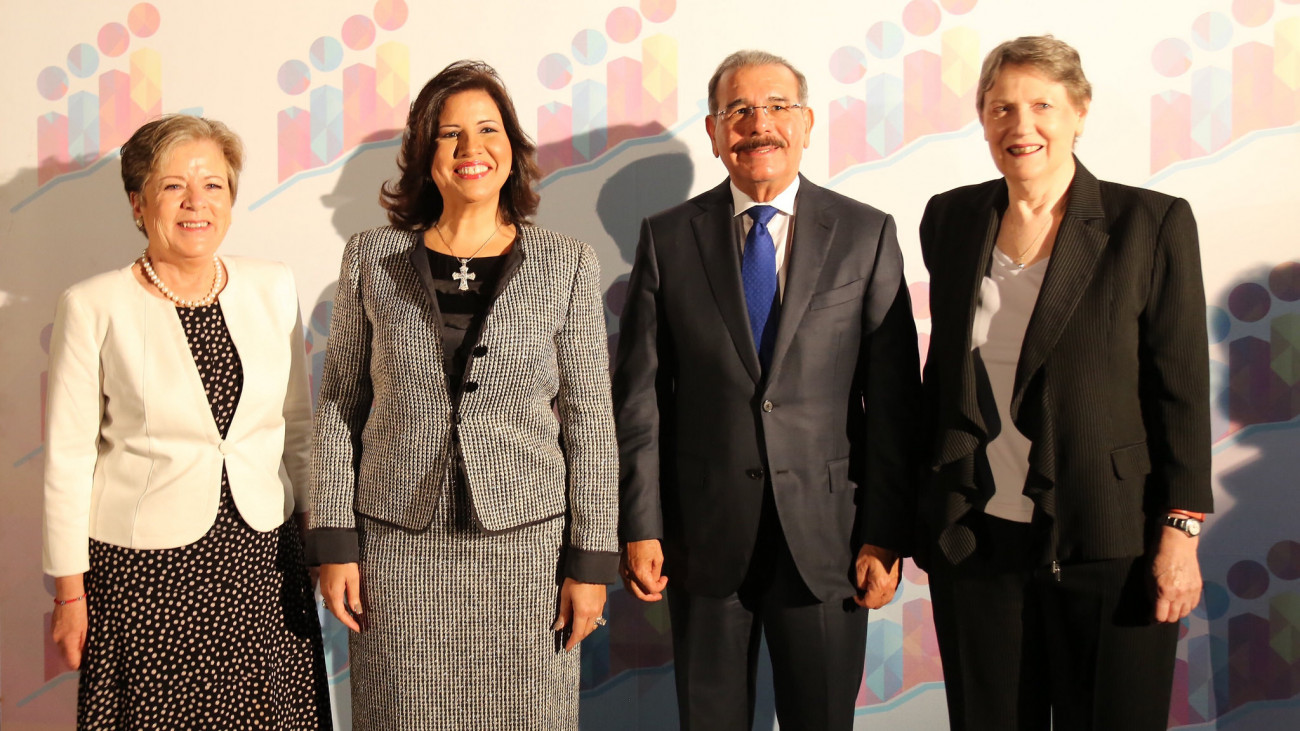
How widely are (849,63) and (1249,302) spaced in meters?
1.22

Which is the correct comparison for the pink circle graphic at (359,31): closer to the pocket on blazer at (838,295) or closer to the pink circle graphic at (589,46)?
the pink circle graphic at (589,46)

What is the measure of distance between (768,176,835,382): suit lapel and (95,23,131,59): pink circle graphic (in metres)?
2.01

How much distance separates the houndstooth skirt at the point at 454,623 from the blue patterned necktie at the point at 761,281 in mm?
578

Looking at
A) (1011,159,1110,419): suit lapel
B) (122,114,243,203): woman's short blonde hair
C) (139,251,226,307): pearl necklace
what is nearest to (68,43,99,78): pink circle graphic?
(122,114,243,203): woman's short blonde hair

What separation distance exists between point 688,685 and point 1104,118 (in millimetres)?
1787

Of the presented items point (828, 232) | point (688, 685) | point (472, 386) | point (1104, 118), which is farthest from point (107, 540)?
point (1104, 118)

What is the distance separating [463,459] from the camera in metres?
1.78

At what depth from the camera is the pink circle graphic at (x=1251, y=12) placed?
239 cm

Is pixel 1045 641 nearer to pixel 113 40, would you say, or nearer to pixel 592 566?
pixel 592 566

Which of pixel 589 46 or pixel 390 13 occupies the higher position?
pixel 390 13

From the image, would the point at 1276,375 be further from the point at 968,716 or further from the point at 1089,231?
the point at 968,716

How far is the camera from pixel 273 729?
198 cm

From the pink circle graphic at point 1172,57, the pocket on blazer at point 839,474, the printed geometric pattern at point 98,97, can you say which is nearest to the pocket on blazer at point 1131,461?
the pocket on blazer at point 839,474

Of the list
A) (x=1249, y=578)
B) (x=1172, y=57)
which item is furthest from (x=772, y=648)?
(x=1172, y=57)
